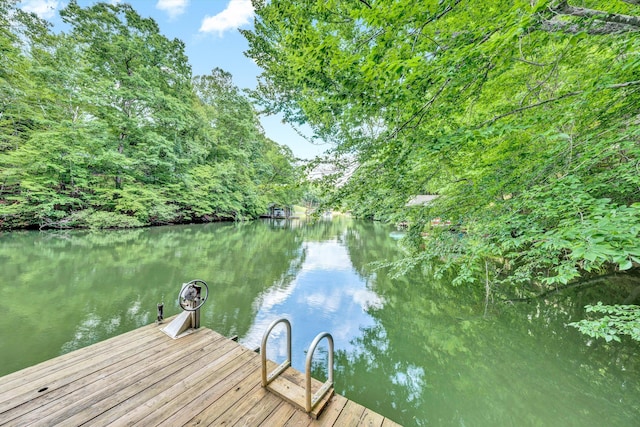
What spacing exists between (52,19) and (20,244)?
13294 mm

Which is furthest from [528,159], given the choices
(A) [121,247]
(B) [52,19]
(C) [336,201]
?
(B) [52,19]

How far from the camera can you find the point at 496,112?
2.98 meters

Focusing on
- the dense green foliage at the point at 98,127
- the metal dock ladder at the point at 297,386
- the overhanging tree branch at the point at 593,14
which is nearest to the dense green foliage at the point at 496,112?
the overhanging tree branch at the point at 593,14

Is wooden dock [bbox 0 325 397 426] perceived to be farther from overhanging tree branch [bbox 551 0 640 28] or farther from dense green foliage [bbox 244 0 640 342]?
overhanging tree branch [bbox 551 0 640 28]

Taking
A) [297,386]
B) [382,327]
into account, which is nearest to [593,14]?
[297,386]

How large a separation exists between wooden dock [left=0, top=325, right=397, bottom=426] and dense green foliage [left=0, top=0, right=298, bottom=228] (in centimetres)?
570

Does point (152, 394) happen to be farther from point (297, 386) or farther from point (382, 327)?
point (382, 327)

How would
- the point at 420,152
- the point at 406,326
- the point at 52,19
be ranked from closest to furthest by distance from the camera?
the point at 420,152 < the point at 406,326 < the point at 52,19

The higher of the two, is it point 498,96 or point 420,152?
point 498,96

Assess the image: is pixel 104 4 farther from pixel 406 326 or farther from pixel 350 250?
pixel 406 326

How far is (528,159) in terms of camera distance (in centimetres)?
290

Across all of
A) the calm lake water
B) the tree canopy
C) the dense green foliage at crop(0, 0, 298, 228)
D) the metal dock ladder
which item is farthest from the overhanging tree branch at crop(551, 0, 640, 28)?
the dense green foliage at crop(0, 0, 298, 228)

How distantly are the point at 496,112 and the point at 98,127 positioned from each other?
1649 cm

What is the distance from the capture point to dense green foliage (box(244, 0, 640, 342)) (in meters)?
1.73
